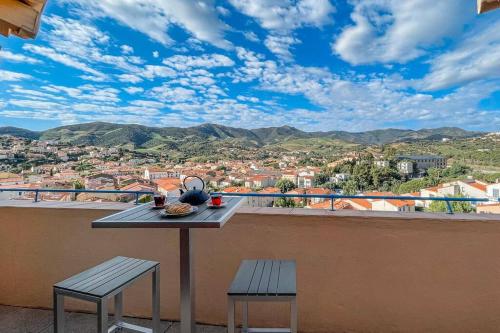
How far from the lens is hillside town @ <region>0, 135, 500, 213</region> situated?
2.05m

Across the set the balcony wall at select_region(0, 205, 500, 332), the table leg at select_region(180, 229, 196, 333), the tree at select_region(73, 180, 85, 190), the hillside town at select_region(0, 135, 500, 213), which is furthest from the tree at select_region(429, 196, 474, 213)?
the tree at select_region(73, 180, 85, 190)

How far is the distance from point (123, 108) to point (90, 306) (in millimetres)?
3129

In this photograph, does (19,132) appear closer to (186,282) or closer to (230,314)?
(186,282)

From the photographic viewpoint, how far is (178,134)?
10.3 ft

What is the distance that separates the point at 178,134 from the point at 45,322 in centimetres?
212

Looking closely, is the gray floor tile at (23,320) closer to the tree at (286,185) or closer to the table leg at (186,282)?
the table leg at (186,282)

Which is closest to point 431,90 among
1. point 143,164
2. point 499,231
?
point 499,231

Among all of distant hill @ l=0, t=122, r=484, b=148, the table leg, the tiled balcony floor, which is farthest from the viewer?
distant hill @ l=0, t=122, r=484, b=148

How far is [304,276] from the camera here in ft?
6.72

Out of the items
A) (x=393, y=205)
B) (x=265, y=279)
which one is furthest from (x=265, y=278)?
(x=393, y=205)

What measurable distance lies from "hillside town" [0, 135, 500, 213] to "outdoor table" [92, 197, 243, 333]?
0.48m

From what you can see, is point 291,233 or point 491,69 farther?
point 491,69

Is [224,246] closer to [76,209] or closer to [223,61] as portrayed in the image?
[76,209]

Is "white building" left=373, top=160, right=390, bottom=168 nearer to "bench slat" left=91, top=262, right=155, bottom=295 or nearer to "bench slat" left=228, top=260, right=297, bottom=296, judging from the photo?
"bench slat" left=228, top=260, right=297, bottom=296
